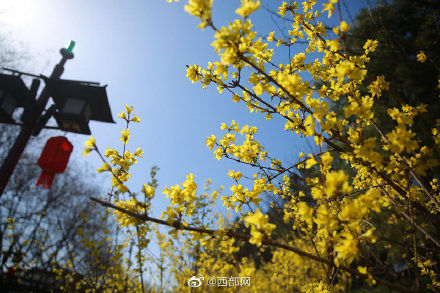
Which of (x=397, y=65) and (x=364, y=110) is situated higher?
(x=397, y=65)

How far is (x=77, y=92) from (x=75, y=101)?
0.16 metres

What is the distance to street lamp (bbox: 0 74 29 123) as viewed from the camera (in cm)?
361

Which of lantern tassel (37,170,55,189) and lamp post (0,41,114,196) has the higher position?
lamp post (0,41,114,196)

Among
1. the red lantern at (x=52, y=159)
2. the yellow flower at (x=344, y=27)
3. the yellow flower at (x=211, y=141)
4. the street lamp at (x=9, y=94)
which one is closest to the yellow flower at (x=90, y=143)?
the yellow flower at (x=211, y=141)

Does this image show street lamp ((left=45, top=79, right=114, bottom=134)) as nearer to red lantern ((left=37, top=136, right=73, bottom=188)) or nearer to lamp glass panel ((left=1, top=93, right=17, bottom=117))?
red lantern ((left=37, top=136, right=73, bottom=188))

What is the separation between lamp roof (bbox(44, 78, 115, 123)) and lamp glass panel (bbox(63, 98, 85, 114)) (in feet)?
0.21

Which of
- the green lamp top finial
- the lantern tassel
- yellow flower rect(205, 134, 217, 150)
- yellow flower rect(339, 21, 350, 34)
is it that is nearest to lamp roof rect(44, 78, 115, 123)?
the green lamp top finial

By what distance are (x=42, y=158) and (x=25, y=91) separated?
1458 mm

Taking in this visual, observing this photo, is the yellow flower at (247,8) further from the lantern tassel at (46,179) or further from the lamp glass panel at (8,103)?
the lamp glass panel at (8,103)

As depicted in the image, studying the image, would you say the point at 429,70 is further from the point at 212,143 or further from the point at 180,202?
the point at 180,202

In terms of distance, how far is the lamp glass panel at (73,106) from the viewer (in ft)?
12.4

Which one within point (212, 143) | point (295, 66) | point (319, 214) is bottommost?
point (319, 214)

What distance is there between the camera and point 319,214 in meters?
1.14

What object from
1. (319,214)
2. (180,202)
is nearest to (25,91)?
(180,202)
